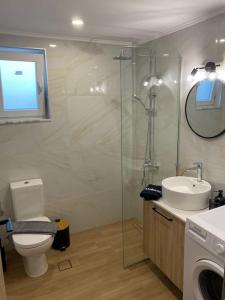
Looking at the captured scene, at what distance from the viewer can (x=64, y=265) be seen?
2.54 metres

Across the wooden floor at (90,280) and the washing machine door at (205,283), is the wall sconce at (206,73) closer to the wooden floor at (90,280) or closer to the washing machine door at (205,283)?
the washing machine door at (205,283)

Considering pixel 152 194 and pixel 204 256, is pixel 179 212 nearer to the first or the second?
pixel 152 194

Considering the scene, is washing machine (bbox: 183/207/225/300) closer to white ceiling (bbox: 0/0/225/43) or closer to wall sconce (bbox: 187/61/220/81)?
wall sconce (bbox: 187/61/220/81)

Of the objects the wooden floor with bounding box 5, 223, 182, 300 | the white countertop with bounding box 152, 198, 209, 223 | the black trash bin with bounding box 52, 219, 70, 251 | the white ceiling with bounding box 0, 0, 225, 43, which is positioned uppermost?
the white ceiling with bounding box 0, 0, 225, 43

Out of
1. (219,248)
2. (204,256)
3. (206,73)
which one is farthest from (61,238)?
(206,73)

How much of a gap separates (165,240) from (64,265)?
3.73 ft

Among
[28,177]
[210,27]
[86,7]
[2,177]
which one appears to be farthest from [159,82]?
[2,177]

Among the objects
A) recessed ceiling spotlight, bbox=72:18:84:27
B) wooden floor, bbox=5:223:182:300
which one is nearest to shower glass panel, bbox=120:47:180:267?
wooden floor, bbox=5:223:182:300

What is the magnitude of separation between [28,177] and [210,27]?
235 cm

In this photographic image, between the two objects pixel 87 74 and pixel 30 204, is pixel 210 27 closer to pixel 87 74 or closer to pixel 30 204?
pixel 87 74

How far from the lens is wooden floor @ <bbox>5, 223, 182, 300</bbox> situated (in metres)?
2.16

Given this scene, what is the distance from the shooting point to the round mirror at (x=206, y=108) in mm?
2100

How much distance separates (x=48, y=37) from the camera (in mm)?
2578

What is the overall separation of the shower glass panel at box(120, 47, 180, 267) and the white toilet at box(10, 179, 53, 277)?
863 millimetres
